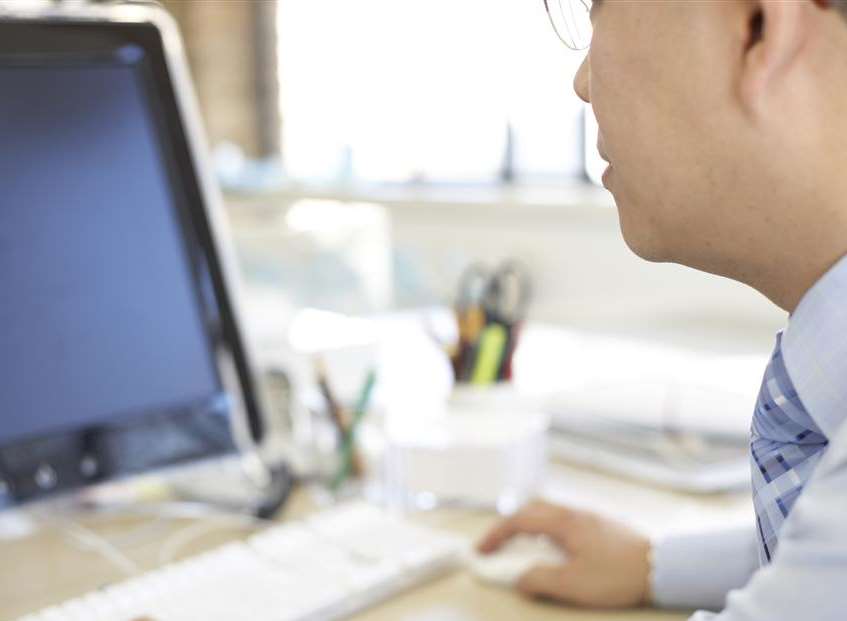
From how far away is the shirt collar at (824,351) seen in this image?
55cm

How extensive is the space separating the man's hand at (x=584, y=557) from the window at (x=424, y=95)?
2.59m

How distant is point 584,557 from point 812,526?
1.22 ft

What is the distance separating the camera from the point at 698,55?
57cm

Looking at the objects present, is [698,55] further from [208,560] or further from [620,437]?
[620,437]

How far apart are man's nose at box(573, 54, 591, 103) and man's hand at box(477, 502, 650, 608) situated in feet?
1.16

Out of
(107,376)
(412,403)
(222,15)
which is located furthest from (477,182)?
(107,376)

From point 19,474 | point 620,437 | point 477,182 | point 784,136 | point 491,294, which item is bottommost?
point 477,182

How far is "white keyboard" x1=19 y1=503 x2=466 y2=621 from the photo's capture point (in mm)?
736

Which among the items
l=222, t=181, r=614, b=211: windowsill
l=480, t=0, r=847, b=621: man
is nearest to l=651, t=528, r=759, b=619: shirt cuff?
l=480, t=0, r=847, b=621: man

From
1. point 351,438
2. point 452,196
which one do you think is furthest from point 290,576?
point 452,196

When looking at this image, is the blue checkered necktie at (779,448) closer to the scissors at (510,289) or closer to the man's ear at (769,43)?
the man's ear at (769,43)

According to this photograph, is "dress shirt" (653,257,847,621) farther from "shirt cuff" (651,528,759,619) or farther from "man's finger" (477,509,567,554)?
"man's finger" (477,509,567,554)

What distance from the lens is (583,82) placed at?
682 millimetres

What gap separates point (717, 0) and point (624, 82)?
8cm
